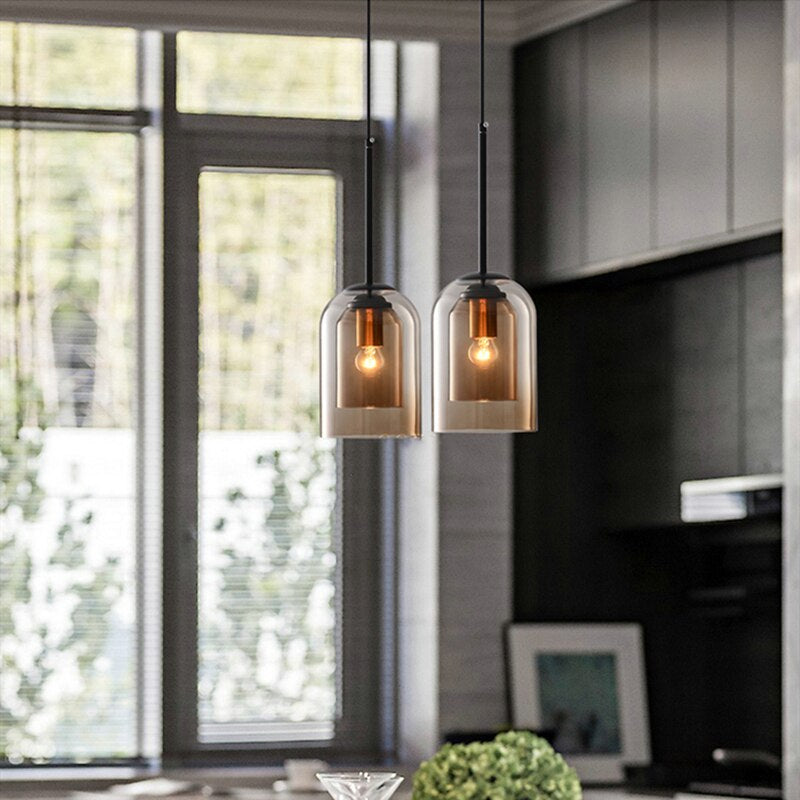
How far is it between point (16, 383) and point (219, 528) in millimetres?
700

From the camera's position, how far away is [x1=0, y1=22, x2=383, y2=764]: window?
4590mm

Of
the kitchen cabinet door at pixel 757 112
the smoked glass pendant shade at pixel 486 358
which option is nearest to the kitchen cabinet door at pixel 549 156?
the kitchen cabinet door at pixel 757 112

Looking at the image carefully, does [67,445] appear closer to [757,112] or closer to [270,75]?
[270,75]

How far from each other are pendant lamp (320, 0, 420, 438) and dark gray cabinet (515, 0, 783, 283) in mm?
1394

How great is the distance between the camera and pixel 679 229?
3982 millimetres

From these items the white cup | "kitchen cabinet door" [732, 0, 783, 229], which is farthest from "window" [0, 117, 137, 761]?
"kitchen cabinet door" [732, 0, 783, 229]

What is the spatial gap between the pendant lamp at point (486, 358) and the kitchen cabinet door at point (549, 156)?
182cm

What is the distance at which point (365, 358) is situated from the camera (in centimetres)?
255

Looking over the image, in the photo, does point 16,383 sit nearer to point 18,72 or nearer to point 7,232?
point 7,232

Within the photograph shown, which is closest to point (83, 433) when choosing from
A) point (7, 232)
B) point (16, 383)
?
point (16, 383)

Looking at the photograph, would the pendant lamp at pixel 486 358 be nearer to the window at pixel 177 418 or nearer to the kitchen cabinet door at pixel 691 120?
the kitchen cabinet door at pixel 691 120

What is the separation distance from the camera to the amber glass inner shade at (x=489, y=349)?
101 inches

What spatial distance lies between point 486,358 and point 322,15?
88.4 inches

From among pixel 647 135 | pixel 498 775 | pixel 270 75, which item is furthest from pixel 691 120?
pixel 498 775
